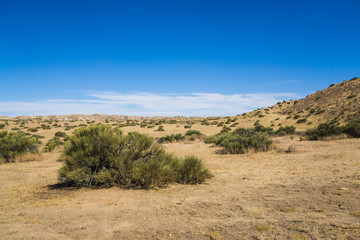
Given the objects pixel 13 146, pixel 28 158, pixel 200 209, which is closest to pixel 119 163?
pixel 200 209

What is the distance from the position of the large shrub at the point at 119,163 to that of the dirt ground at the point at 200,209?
42cm

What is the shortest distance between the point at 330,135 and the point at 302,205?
624 inches

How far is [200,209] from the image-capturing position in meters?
5.75

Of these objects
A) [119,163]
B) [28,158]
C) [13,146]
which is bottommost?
[28,158]

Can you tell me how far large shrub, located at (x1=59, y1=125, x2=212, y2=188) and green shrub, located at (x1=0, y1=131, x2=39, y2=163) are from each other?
780 cm

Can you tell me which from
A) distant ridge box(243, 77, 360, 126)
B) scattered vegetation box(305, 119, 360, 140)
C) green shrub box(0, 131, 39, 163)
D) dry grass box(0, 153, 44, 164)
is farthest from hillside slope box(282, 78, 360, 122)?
green shrub box(0, 131, 39, 163)

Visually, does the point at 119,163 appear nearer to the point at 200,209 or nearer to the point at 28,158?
the point at 200,209

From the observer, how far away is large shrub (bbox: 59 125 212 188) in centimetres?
773

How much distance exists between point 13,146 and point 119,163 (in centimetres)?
1014

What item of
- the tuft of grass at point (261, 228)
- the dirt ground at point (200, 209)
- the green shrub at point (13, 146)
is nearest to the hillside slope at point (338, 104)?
the dirt ground at point (200, 209)

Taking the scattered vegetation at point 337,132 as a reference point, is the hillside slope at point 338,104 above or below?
above

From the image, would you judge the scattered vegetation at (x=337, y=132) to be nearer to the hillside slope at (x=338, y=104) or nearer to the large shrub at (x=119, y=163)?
the large shrub at (x=119, y=163)

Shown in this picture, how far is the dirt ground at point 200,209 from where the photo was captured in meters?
4.40

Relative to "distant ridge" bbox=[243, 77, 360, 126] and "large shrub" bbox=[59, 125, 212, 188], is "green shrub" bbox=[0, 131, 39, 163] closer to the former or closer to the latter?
"large shrub" bbox=[59, 125, 212, 188]
